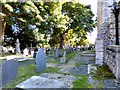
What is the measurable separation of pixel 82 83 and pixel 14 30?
76.5 ft

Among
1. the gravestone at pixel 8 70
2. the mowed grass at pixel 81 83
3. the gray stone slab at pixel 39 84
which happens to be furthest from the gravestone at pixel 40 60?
the gray stone slab at pixel 39 84

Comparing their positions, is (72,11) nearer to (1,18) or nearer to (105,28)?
(1,18)

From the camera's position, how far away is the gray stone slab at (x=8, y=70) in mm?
7238

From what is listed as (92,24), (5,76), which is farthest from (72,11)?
(5,76)

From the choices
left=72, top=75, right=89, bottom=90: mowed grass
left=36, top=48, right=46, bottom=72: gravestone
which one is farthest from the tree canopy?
left=72, top=75, right=89, bottom=90: mowed grass

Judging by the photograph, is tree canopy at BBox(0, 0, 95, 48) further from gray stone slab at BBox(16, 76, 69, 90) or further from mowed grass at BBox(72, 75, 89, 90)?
gray stone slab at BBox(16, 76, 69, 90)

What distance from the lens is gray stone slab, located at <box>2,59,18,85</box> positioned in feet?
23.7

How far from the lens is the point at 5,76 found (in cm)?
728

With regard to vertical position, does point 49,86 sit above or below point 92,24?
below

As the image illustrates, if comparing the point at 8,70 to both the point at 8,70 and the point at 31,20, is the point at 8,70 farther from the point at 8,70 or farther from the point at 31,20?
the point at 31,20

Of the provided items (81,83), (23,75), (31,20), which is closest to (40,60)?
(23,75)

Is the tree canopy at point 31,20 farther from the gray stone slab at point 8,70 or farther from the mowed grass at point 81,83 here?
the mowed grass at point 81,83

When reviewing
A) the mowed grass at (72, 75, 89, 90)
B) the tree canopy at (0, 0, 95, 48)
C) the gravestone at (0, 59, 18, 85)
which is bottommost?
the mowed grass at (72, 75, 89, 90)

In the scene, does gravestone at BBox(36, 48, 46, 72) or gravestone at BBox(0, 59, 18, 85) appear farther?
A: gravestone at BBox(36, 48, 46, 72)
